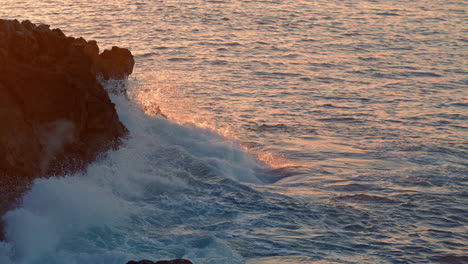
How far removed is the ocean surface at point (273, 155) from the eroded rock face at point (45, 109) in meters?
0.29

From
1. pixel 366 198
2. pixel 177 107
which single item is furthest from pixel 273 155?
pixel 177 107

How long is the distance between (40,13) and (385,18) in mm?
12421

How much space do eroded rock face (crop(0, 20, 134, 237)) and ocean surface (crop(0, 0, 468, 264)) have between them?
0.29 meters

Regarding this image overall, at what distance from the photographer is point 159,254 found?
23.5ft

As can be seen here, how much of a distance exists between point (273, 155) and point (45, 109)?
449cm

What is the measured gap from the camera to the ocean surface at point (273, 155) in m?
7.57

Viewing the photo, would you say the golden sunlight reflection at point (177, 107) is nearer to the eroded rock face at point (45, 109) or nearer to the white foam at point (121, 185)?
the white foam at point (121, 185)

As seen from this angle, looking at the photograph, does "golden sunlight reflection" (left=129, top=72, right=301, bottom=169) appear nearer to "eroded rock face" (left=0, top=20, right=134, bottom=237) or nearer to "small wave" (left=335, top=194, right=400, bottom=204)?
"small wave" (left=335, top=194, right=400, bottom=204)

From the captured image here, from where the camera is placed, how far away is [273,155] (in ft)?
37.2

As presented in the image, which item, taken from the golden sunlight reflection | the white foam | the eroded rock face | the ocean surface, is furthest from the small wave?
the eroded rock face

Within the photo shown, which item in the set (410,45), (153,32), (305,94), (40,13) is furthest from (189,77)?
(40,13)

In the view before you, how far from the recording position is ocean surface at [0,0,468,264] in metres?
7.57

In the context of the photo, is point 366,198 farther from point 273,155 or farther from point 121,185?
point 121,185

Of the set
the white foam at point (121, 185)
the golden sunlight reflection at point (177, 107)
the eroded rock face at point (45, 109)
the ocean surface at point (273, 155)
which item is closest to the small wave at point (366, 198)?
the ocean surface at point (273, 155)
